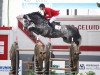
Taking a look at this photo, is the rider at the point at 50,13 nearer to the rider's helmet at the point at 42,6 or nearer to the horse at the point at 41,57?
Result: the rider's helmet at the point at 42,6

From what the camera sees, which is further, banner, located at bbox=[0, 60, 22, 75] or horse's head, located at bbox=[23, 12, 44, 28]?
horse's head, located at bbox=[23, 12, 44, 28]

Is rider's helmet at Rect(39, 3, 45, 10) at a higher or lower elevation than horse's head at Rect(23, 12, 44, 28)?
higher

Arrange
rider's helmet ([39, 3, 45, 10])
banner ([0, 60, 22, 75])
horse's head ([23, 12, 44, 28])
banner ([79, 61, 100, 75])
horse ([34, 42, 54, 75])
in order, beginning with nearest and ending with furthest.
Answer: horse ([34, 42, 54, 75]) < banner ([0, 60, 22, 75]) < banner ([79, 61, 100, 75]) < rider's helmet ([39, 3, 45, 10]) < horse's head ([23, 12, 44, 28])

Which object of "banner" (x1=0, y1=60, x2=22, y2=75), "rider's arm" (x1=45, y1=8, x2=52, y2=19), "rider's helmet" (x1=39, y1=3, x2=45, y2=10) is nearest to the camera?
"banner" (x1=0, y1=60, x2=22, y2=75)

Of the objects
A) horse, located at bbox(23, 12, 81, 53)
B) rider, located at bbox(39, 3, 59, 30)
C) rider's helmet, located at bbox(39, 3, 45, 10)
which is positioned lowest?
horse, located at bbox(23, 12, 81, 53)

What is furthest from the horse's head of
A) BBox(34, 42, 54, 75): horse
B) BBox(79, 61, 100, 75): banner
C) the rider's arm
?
BBox(34, 42, 54, 75): horse

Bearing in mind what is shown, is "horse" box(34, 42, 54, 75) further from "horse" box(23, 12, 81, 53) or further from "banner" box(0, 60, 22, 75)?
"horse" box(23, 12, 81, 53)

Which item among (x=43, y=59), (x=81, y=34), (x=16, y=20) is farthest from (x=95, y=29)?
(x=43, y=59)

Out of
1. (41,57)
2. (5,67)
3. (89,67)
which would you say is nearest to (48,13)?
(89,67)

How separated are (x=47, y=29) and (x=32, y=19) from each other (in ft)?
1.83

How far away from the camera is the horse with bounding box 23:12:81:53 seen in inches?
490

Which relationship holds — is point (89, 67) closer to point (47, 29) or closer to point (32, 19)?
point (47, 29)

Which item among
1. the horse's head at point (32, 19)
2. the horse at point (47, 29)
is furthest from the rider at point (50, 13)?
the horse's head at point (32, 19)

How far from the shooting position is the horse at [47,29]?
40.8 ft
